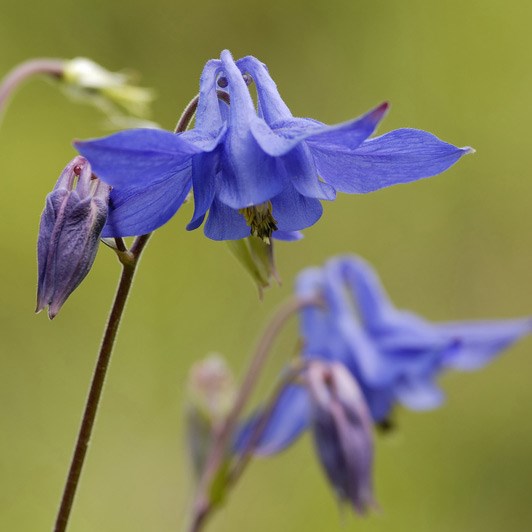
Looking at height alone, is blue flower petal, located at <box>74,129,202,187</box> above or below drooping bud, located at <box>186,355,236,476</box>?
above

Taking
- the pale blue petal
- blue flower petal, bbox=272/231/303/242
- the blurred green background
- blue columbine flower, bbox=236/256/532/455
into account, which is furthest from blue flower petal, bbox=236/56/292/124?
the blurred green background

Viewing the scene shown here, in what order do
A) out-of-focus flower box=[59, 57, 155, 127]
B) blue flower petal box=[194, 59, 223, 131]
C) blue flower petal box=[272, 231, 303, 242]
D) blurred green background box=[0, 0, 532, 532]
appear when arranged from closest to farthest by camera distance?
blue flower petal box=[194, 59, 223, 131], blue flower petal box=[272, 231, 303, 242], out-of-focus flower box=[59, 57, 155, 127], blurred green background box=[0, 0, 532, 532]

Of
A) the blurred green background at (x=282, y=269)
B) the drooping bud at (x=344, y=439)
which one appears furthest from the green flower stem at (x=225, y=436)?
the blurred green background at (x=282, y=269)

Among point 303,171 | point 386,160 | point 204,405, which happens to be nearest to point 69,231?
point 303,171

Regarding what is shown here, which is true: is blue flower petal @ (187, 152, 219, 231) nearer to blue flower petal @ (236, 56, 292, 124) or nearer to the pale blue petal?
the pale blue petal

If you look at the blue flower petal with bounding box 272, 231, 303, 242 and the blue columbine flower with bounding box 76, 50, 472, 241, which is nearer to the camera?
the blue columbine flower with bounding box 76, 50, 472, 241

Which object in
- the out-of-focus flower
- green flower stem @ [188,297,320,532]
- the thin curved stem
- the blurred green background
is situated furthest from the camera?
the blurred green background

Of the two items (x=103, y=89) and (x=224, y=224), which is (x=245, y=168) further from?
(x=103, y=89)
